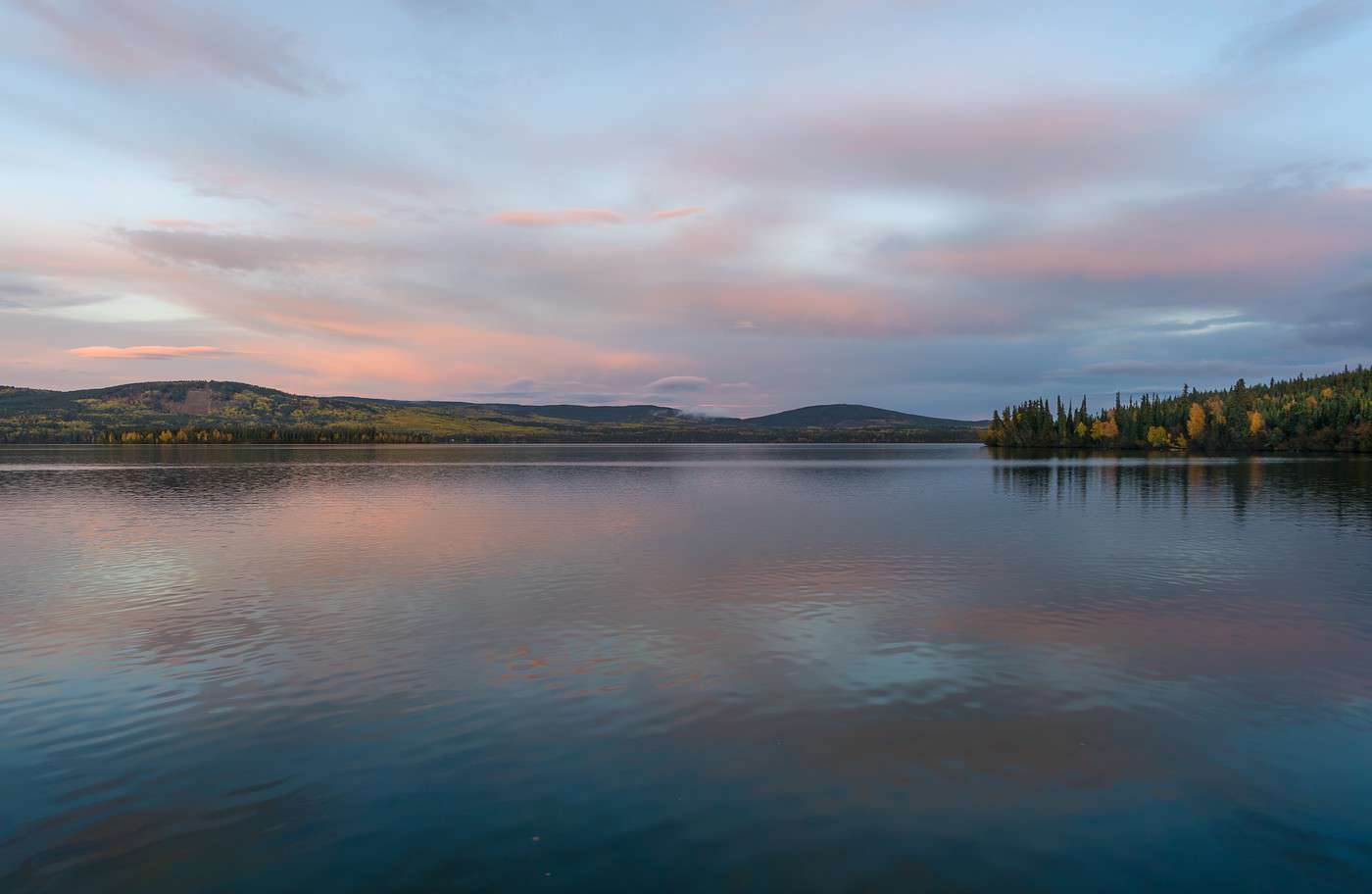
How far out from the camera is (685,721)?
1881cm

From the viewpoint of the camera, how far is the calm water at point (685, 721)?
12758 mm

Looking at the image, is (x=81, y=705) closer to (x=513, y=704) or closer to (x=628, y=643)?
(x=513, y=704)

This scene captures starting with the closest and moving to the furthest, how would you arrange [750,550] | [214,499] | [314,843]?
[314,843] → [750,550] → [214,499]

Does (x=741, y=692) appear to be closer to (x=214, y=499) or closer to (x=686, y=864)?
(x=686, y=864)

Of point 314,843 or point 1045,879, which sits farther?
point 314,843

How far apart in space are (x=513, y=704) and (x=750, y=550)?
28.7 m

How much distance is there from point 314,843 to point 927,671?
1660 cm

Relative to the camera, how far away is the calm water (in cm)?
1276

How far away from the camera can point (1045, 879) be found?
12.1 m

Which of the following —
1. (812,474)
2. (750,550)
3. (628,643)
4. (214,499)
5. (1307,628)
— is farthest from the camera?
(812,474)

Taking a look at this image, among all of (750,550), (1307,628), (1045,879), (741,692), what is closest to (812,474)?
(750,550)

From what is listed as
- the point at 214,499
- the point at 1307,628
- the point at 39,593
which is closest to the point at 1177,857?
the point at 1307,628

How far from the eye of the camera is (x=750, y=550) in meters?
47.4

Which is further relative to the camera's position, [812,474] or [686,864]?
[812,474]
